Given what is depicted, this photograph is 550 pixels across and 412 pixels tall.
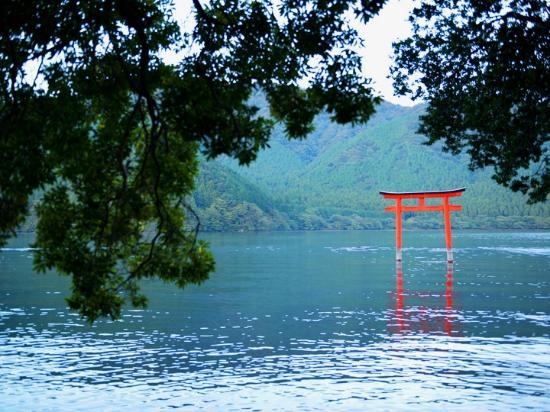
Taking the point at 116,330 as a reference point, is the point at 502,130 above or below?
above

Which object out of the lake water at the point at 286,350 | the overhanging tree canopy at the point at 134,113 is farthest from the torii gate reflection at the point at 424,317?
the overhanging tree canopy at the point at 134,113

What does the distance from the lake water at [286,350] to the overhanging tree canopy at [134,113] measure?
379 inches

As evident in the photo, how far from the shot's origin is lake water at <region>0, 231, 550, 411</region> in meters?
20.8

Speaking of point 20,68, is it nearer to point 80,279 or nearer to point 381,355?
point 80,279

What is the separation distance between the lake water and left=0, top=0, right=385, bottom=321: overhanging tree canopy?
31.5ft

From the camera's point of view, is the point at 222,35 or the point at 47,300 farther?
the point at 47,300

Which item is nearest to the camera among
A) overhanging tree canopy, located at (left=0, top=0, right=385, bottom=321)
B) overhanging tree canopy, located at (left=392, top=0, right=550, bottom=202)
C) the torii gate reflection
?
overhanging tree canopy, located at (left=0, top=0, right=385, bottom=321)

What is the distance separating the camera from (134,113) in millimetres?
11328

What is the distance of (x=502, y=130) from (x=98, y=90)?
49.3 feet

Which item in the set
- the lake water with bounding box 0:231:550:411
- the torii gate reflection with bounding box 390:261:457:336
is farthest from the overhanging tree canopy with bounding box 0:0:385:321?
the torii gate reflection with bounding box 390:261:457:336

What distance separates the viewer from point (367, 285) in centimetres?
5666

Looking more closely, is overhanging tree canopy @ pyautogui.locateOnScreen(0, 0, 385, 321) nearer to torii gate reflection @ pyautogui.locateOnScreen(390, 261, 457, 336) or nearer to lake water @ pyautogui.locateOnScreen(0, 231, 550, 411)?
lake water @ pyautogui.locateOnScreen(0, 231, 550, 411)

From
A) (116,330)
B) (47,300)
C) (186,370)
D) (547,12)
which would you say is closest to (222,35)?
(547,12)

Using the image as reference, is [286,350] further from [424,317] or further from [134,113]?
[134,113]
